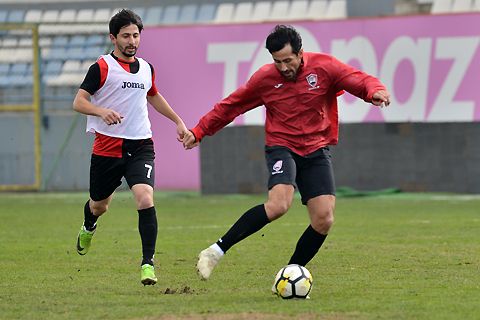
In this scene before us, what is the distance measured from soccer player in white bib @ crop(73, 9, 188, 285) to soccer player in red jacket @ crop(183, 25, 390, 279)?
809mm

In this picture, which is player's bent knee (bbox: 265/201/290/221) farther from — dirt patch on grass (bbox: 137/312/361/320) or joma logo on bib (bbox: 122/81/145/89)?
joma logo on bib (bbox: 122/81/145/89)

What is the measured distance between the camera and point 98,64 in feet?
17.7

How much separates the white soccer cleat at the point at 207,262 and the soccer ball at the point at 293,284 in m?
0.45

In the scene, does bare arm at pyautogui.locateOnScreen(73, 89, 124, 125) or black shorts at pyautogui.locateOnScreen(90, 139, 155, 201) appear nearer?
bare arm at pyautogui.locateOnScreen(73, 89, 124, 125)

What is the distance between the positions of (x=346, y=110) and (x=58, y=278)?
10267 mm

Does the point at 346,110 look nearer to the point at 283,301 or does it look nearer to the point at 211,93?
the point at 211,93

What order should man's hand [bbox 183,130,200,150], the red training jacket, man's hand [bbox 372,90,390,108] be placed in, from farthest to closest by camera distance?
man's hand [bbox 183,130,200,150] → the red training jacket → man's hand [bbox 372,90,390,108]

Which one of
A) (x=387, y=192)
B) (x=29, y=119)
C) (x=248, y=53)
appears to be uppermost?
(x=248, y=53)

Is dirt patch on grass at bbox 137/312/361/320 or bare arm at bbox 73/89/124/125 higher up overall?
bare arm at bbox 73/89/124/125

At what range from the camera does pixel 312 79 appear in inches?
195

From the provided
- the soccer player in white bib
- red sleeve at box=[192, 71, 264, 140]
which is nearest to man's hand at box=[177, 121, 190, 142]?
the soccer player in white bib

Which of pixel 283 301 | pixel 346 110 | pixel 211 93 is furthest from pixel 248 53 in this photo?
pixel 283 301

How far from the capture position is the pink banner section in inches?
561

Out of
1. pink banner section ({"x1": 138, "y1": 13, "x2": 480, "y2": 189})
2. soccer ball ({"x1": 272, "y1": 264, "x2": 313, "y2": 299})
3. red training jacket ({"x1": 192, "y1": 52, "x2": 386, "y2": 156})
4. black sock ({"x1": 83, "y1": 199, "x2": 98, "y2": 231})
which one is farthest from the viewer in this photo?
pink banner section ({"x1": 138, "y1": 13, "x2": 480, "y2": 189})
